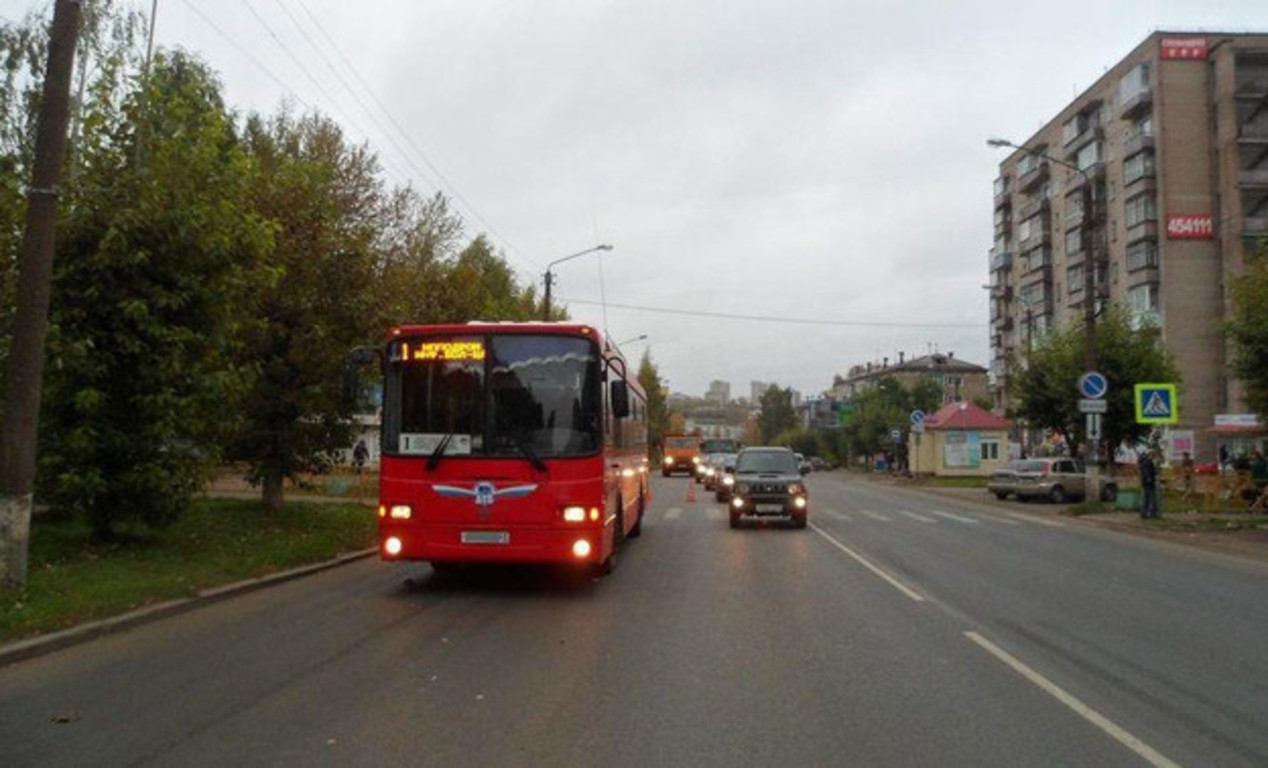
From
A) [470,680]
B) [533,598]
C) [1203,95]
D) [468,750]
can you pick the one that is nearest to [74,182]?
[533,598]

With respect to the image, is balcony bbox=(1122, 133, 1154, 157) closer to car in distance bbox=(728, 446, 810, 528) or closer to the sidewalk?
the sidewalk

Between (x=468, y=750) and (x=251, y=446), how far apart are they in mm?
12278

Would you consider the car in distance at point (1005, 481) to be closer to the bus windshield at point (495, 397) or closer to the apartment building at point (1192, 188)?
the apartment building at point (1192, 188)

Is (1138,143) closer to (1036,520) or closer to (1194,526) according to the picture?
(1036,520)

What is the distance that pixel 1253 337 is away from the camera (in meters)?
23.5

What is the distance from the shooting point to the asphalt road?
5.68 meters

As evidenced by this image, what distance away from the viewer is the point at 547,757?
17.8 ft

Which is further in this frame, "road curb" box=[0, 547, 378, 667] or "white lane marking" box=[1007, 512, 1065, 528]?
"white lane marking" box=[1007, 512, 1065, 528]

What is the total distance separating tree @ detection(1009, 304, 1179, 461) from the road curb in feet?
99.8

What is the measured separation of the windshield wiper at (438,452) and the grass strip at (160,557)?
8.80 ft

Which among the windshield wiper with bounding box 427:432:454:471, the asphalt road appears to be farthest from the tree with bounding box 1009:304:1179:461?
the windshield wiper with bounding box 427:432:454:471

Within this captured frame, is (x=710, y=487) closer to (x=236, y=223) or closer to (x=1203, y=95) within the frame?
(x=236, y=223)

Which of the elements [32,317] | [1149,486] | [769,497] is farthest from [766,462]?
[32,317]

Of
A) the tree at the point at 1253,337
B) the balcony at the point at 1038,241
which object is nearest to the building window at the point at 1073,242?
the balcony at the point at 1038,241
